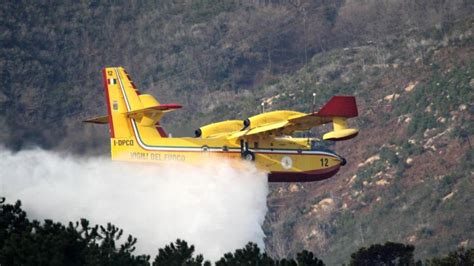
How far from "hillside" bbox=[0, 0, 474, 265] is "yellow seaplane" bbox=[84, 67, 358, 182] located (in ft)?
38.9

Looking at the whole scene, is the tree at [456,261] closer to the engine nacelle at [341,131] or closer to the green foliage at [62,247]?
the engine nacelle at [341,131]

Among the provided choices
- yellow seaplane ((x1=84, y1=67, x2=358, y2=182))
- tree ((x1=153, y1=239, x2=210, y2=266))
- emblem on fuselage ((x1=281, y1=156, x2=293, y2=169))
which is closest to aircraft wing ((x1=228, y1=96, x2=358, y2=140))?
yellow seaplane ((x1=84, y1=67, x2=358, y2=182))

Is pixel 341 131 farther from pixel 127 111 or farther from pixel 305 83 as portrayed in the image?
pixel 305 83

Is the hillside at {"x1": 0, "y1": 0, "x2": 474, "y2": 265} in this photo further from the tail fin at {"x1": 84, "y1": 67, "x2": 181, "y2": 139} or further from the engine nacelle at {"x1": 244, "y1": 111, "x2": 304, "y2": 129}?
the engine nacelle at {"x1": 244, "y1": 111, "x2": 304, "y2": 129}

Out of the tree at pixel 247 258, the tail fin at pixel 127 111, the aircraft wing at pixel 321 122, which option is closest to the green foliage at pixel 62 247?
the tree at pixel 247 258

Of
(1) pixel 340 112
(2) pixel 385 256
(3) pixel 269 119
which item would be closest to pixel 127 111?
(3) pixel 269 119

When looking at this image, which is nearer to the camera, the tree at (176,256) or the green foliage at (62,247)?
the green foliage at (62,247)

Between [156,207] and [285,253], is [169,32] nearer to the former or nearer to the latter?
[285,253]

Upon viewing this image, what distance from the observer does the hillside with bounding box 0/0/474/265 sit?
115 meters

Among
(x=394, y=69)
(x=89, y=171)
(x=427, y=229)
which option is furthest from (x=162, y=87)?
(x=89, y=171)

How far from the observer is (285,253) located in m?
117

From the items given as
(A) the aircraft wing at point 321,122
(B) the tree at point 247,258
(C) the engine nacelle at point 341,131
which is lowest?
(B) the tree at point 247,258

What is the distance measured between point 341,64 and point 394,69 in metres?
4.29

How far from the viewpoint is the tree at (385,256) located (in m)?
92.2
